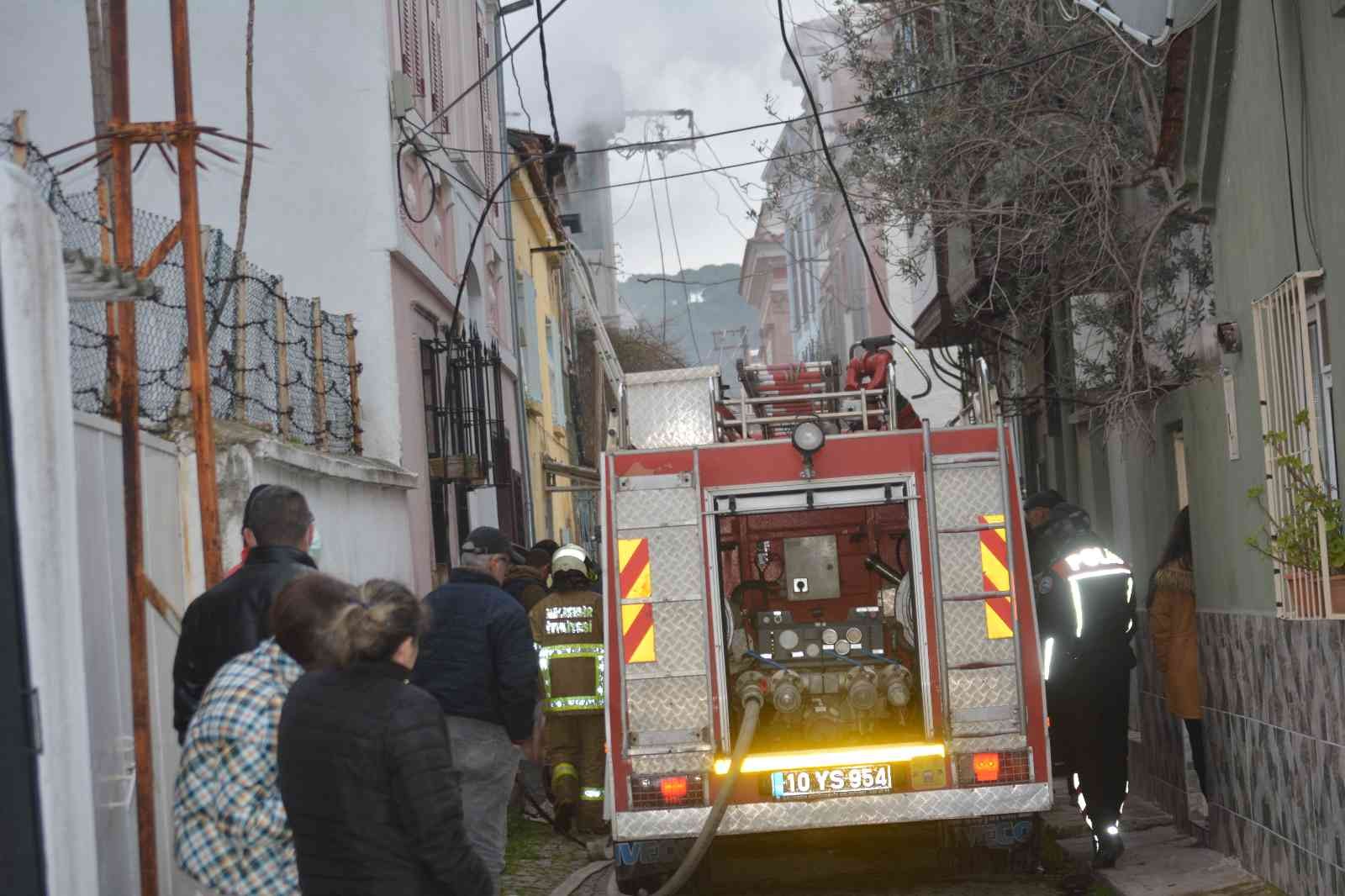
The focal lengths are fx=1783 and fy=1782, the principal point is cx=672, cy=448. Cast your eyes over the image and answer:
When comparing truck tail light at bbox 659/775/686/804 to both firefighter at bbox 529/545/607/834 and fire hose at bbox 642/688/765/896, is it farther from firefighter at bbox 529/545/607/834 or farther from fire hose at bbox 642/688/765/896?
firefighter at bbox 529/545/607/834

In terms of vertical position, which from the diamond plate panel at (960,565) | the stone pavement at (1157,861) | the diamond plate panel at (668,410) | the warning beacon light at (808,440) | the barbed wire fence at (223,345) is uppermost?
the barbed wire fence at (223,345)

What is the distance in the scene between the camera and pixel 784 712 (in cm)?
966

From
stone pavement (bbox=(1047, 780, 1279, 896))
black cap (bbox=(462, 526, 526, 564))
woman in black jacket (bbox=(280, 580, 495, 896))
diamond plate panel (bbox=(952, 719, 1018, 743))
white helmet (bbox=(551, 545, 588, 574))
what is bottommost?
stone pavement (bbox=(1047, 780, 1279, 896))

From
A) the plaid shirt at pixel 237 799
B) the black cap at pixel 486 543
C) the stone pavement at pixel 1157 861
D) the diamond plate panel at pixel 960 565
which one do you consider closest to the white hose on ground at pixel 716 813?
the diamond plate panel at pixel 960 565

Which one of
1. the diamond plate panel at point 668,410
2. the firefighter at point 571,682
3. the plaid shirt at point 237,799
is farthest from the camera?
the firefighter at point 571,682

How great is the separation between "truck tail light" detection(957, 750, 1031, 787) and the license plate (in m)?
0.41

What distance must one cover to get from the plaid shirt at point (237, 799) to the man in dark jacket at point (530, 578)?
7.84 metres

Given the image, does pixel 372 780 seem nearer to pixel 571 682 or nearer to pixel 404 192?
pixel 571 682

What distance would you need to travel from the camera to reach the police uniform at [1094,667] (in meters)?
10.2

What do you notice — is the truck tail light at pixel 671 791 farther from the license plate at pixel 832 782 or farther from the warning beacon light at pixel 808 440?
the warning beacon light at pixel 808 440

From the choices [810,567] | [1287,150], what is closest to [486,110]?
[810,567]

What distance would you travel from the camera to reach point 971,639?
30.1 feet

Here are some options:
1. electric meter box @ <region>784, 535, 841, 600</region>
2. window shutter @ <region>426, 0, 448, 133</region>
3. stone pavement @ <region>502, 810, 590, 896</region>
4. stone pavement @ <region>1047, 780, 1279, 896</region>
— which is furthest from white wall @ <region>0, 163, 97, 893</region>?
window shutter @ <region>426, 0, 448, 133</region>

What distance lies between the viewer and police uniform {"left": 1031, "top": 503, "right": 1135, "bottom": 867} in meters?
10.2
